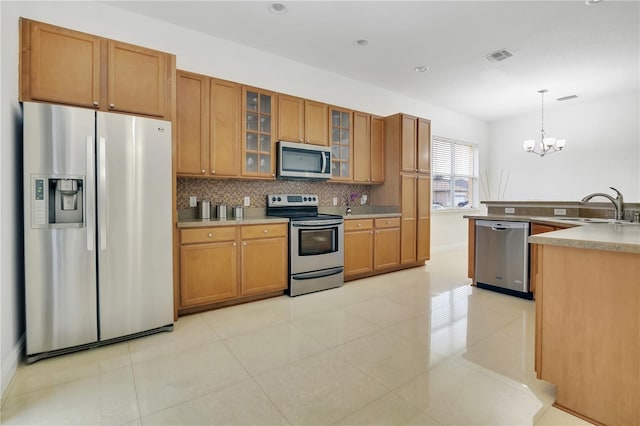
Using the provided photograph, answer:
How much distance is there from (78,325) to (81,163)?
1.20 meters

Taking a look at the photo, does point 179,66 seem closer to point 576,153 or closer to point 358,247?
point 358,247

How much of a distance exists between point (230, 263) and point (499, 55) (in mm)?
4391

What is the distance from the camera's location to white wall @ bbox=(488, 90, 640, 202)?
18.8ft

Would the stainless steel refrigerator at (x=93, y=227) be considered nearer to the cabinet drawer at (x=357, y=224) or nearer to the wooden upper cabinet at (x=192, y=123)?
the wooden upper cabinet at (x=192, y=123)

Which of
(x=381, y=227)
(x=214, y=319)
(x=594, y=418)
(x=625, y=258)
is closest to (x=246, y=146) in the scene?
(x=214, y=319)

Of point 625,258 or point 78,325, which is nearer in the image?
point 625,258

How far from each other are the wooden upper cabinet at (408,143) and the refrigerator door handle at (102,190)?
151 inches

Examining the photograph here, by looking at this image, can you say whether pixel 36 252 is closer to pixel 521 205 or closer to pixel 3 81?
pixel 3 81

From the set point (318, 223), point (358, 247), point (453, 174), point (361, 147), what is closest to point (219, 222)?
point (318, 223)

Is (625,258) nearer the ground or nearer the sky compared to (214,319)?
nearer the sky

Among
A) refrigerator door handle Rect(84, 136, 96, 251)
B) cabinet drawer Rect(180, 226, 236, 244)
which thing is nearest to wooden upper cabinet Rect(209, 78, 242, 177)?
cabinet drawer Rect(180, 226, 236, 244)

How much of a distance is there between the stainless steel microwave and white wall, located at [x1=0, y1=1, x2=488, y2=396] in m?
0.93

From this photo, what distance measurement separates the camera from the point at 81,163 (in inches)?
88.7

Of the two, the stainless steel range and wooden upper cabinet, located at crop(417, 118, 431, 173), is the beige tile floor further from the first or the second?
wooden upper cabinet, located at crop(417, 118, 431, 173)
